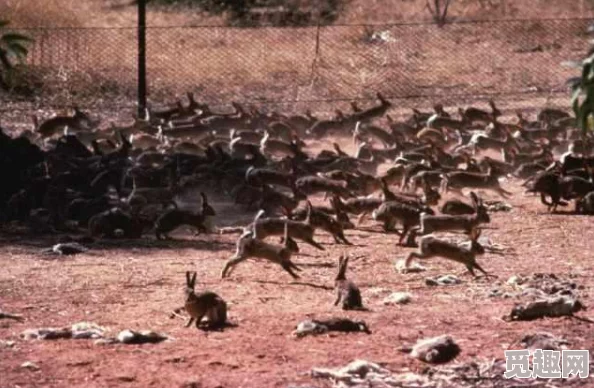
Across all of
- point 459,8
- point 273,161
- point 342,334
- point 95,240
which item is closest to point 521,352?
point 342,334

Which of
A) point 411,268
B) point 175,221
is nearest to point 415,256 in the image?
point 411,268

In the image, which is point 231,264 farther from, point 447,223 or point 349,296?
point 447,223

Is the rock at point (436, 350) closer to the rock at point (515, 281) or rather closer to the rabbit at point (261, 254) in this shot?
the rock at point (515, 281)

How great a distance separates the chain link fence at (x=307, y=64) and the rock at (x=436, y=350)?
14481mm

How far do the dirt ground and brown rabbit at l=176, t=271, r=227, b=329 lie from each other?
149mm

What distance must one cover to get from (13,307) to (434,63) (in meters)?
18.5

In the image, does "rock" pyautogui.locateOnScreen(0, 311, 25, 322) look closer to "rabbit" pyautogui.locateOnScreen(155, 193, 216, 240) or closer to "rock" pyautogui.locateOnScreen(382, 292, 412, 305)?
"rock" pyautogui.locateOnScreen(382, 292, 412, 305)

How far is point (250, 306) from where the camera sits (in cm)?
1227

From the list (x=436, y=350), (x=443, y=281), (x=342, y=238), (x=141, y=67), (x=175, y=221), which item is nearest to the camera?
(x=436, y=350)

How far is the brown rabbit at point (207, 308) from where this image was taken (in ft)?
37.1

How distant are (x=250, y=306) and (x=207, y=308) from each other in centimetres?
102

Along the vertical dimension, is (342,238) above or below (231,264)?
above

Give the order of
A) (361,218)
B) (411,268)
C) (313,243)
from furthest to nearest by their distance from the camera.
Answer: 1. (361,218)
2. (313,243)
3. (411,268)

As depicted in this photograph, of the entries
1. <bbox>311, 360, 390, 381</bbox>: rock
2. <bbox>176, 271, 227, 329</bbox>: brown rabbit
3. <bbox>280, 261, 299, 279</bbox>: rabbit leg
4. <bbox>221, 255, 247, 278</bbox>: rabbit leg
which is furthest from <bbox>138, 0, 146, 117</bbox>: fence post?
<bbox>311, 360, 390, 381</bbox>: rock
